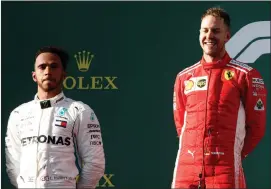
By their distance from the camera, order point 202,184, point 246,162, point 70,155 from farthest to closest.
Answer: point 246,162 < point 202,184 < point 70,155

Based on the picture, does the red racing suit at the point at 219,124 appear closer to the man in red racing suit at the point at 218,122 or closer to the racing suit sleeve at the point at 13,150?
the man in red racing suit at the point at 218,122

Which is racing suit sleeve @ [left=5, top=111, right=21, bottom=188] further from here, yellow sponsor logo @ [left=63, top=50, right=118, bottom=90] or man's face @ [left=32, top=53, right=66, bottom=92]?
yellow sponsor logo @ [left=63, top=50, right=118, bottom=90]

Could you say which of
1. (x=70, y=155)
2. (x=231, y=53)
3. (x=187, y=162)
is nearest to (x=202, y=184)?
(x=187, y=162)

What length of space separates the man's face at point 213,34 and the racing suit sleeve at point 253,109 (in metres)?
0.26

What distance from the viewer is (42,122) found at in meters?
3.86

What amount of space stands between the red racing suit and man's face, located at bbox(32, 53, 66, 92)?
836mm

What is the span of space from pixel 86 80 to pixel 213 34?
5.96ft

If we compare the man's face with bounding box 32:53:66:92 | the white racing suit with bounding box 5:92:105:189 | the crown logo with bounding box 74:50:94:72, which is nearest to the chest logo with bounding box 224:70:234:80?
the white racing suit with bounding box 5:92:105:189

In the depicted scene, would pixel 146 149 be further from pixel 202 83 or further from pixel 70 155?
pixel 70 155

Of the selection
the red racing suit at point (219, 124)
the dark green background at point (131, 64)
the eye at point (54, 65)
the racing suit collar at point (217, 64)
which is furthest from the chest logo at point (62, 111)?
the dark green background at point (131, 64)

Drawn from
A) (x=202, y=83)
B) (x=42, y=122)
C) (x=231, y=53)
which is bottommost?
(x=42, y=122)

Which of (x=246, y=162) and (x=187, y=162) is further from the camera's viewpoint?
(x=246, y=162)

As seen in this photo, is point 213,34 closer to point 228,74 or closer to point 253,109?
point 228,74

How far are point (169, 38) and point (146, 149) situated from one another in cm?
93
